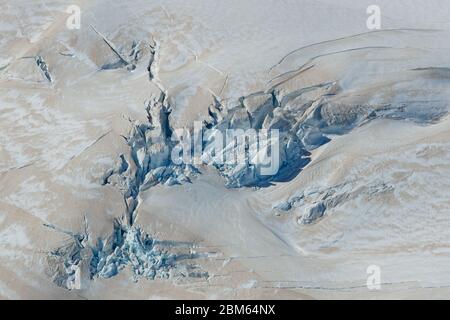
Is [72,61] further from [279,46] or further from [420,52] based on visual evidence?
[420,52]

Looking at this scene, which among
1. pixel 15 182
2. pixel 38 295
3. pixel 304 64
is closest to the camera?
pixel 38 295

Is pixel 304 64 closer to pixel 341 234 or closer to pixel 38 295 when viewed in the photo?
pixel 341 234

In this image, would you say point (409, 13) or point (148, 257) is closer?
point (148, 257)

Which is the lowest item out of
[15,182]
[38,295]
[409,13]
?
[38,295]

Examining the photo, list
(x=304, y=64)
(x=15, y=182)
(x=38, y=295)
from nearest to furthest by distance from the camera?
1. (x=38, y=295)
2. (x=15, y=182)
3. (x=304, y=64)

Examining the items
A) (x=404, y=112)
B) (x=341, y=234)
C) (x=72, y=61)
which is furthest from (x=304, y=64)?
(x=72, y=61)

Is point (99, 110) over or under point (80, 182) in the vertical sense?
over
